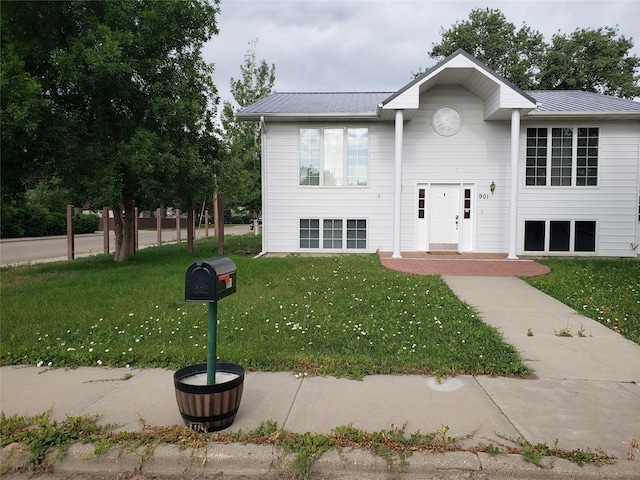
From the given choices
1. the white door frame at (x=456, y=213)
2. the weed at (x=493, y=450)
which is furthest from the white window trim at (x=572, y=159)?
the weed at (x=493, y=450)

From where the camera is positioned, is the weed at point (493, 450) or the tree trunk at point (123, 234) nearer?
the weed at point (493, 450)

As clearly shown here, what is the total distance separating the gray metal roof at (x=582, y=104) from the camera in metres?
13.6

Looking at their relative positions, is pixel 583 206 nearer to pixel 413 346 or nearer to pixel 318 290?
pixel 318 290

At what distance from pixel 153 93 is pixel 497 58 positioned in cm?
2717

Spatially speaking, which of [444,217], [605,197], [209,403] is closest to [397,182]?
[444,217]

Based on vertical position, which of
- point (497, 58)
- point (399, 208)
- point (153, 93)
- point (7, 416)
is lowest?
point (7, 416)

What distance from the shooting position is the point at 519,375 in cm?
466

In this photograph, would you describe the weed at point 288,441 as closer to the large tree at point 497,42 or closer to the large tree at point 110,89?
the large tree at point 110,89

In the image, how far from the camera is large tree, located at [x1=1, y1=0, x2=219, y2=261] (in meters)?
Result: 10.3

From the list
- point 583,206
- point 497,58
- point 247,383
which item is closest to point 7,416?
point 247,383

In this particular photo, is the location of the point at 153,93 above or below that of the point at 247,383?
above

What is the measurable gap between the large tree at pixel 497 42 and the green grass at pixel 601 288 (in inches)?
907

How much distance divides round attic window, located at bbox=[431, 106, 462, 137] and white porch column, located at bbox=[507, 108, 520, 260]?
1724 mm

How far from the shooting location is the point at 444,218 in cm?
1443
